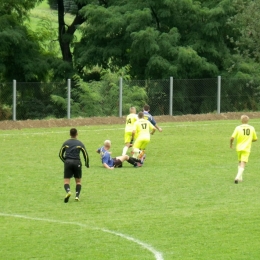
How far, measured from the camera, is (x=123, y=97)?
40688 millimetres

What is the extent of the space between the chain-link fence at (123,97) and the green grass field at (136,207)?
719cm

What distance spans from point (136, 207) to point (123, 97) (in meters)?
21.4

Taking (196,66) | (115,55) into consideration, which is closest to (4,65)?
(115,55)

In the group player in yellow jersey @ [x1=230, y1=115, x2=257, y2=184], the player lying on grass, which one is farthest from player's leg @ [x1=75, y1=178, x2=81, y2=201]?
the player lying on grass

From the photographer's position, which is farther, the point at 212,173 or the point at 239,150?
the point at 212,173

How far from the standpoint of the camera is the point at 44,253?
49.3 ft

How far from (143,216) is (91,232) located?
195 centimetres

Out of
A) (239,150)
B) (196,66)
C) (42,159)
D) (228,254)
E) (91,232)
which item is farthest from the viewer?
(196,66)

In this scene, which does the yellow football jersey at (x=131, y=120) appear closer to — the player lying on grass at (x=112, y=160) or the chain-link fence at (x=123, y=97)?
the player lying on grass at (x=112, y=160)

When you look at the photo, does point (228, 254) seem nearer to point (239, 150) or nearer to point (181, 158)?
point (239, 150)

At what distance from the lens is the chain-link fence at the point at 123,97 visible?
38.9 m

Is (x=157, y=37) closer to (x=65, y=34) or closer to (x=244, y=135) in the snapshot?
(x=65, y=34)

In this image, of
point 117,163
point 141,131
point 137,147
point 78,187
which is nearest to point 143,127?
point 141,131

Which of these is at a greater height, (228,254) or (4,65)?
(4,65)
